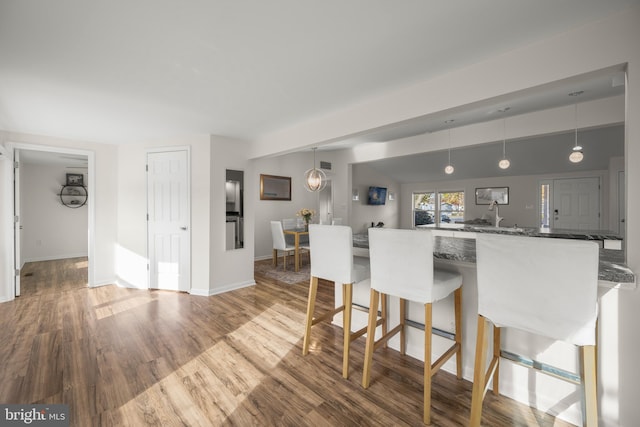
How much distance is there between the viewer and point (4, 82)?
90.7 inches

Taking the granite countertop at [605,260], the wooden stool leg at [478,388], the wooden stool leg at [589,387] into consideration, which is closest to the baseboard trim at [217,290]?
the granite countertop at [605,260]

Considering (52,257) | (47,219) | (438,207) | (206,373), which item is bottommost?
(206,373)

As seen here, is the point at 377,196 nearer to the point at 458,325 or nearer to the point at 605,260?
the point at 458,325

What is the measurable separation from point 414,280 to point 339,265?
0.63 meters

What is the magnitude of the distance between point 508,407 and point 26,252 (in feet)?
29.0

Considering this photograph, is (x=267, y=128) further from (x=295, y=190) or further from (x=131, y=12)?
(x=295, y=190)

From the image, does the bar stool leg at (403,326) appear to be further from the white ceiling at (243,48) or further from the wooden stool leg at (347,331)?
the white ceiling at (243,48)

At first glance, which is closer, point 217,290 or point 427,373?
point 427,373

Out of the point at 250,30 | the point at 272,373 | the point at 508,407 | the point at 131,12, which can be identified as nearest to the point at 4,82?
the point at 131,12

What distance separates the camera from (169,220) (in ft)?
13.6

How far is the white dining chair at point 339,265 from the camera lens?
7.13 feet

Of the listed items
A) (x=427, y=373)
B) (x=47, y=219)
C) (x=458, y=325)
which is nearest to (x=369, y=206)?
(x=458, y=325)

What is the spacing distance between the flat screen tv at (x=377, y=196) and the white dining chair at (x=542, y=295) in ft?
21.1

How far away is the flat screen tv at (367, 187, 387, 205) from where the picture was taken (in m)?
7.96
